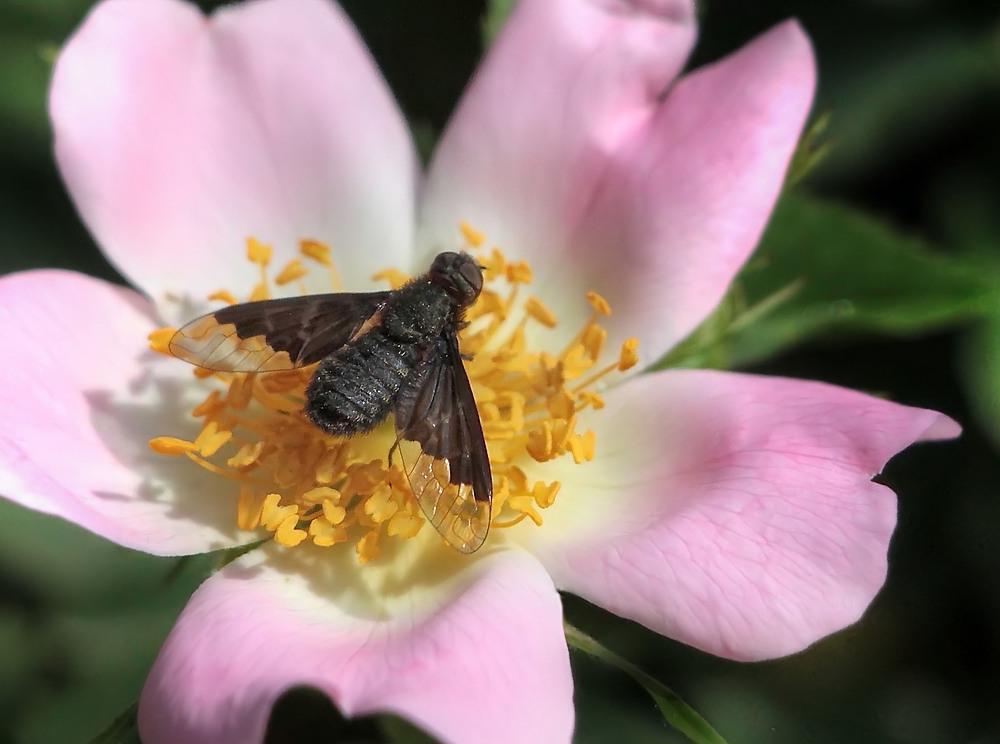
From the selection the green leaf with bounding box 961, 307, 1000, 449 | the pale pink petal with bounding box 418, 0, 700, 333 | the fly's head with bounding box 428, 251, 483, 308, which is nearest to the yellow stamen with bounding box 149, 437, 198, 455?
the fly's head with bounding box 428, 251, 483, 308

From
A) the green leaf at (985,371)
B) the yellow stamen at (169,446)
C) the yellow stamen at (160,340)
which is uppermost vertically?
the yellow stamen at (160,340)

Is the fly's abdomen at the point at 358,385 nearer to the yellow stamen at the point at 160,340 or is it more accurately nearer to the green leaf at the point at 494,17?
the yellow stamen at the point at 160,340

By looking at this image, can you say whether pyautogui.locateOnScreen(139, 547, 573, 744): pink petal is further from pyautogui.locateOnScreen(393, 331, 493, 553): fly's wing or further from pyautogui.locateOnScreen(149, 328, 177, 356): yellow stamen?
pyautogui.locateOnScreen(149, 328, 177, 356): yellow stamen

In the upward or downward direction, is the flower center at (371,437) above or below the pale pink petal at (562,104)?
below

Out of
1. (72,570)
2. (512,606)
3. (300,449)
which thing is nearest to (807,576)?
(512,606)

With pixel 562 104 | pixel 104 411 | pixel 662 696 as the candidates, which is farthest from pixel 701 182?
pixel 104 411

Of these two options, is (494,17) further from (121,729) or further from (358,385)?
(121,729)

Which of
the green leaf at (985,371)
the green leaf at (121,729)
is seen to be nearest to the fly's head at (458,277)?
the green leaf at (121,729)

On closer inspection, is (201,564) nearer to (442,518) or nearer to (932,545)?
(442,518)
